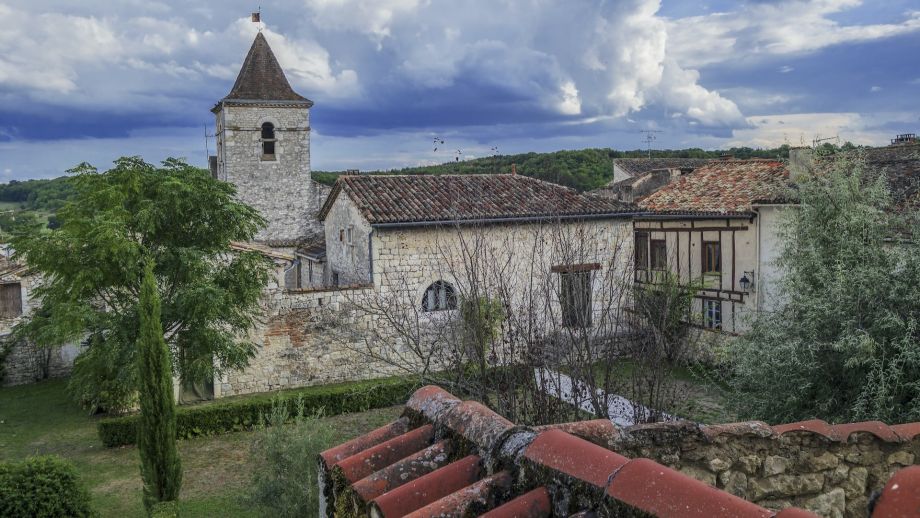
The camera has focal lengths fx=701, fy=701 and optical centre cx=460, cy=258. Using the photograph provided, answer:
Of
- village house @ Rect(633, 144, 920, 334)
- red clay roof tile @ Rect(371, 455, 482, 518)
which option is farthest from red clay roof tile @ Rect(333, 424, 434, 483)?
village house @ Rect(633, 144, 920, 334)

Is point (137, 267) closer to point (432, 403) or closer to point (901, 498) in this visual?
point (432, 403)

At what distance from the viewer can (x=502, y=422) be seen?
3471mm

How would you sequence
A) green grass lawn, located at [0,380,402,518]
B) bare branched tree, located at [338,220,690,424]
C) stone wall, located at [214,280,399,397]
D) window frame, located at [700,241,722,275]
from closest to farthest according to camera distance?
bare branched tree, located at [338,220,690,424] < green grass lawn, located at [0,380,402,518] < stone wall, located at [214,280,399,397] < window frame, located at [700,241,722,275]

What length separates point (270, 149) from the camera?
96.8 ft

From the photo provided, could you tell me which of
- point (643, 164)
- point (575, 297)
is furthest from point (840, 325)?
point (643, 164)

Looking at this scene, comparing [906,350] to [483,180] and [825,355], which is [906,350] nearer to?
[825,355]

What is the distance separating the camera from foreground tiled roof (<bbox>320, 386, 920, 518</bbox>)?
7.70 ft

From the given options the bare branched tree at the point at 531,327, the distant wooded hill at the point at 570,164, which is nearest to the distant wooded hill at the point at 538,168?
the distant wooded hill at the point at 570,164

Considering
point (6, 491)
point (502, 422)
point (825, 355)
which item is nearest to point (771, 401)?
point (825, 355)

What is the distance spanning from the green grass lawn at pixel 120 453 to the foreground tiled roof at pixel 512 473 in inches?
245

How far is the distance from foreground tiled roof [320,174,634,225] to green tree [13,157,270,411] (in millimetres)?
4054

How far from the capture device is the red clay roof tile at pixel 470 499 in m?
2.83

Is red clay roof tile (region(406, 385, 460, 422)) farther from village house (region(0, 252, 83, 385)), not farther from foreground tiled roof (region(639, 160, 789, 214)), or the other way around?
village house (region(0, 252, 83, 385))

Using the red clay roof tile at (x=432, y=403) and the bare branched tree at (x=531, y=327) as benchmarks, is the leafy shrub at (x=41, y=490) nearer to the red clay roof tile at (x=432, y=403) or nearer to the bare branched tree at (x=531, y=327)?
the bare branched tree at (x=531, y=327)
